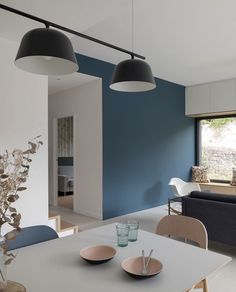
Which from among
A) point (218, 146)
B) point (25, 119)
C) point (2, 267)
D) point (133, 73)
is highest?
Result: point (133, 73)

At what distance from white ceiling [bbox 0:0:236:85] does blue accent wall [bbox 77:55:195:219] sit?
71 cm

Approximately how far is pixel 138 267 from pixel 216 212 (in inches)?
85.1

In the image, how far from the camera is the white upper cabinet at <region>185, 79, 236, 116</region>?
234 inches

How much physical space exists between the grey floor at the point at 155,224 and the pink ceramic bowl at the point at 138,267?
149 centimetres

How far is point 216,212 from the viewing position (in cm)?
312

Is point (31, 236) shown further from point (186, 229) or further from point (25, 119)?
point (25, 119)

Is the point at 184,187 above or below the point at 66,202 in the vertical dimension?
above

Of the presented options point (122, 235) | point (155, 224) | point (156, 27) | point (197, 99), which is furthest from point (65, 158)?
point (122, 235)

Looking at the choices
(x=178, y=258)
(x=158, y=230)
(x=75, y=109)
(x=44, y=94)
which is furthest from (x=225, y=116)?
(x=178, y=258)

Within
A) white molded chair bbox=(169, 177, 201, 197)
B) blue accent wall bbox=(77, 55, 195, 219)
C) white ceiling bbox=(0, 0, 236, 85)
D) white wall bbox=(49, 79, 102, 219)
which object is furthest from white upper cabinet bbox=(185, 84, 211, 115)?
white wall bbox=(49, 79, 102, 219)

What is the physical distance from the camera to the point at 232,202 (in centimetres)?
306

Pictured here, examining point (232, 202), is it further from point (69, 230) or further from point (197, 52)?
point (197, 52)

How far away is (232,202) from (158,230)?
60.0 inches

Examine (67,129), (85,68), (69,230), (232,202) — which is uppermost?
(85,68)
